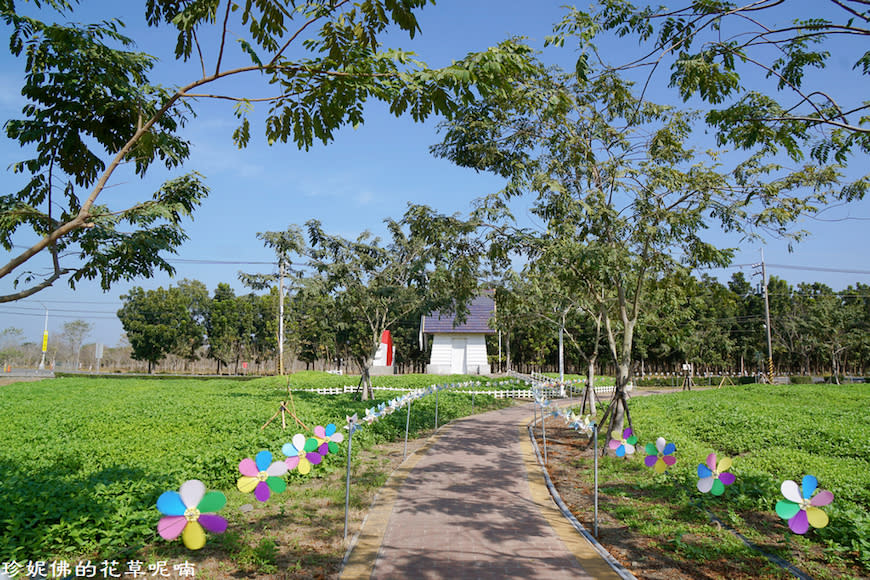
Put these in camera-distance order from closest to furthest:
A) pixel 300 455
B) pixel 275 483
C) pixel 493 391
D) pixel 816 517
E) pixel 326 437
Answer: pixel 816 517 → pixel 275 483 → pixel 300 455 → pixel 326 437 → pixel 493 391

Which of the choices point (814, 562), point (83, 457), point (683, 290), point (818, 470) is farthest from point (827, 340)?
point (83, 457)

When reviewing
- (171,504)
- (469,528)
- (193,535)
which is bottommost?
(469,528)

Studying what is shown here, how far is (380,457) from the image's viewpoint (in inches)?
425

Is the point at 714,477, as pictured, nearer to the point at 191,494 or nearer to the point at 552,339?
the point at 191,494

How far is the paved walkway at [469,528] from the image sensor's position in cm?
523

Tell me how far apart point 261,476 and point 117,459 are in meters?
4.58

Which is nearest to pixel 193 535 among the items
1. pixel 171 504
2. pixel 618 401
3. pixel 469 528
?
pixel 171 504

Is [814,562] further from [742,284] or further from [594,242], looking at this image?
[742,284]

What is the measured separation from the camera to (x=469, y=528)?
6.46m

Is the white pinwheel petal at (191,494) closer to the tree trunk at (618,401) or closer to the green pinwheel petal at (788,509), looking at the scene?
the green pinwheel petal at (788,509)

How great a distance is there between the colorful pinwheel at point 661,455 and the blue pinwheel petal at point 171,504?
4.56m

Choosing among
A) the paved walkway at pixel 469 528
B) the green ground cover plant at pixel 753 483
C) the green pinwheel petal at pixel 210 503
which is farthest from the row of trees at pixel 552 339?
the green pinwheel petal at pixel 210 503

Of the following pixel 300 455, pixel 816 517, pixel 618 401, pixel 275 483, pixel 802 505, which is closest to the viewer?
pixel 816 517

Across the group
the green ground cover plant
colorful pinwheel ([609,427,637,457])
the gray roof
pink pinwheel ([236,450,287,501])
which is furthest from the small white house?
pink pinwheel ([236,450,287,501])
